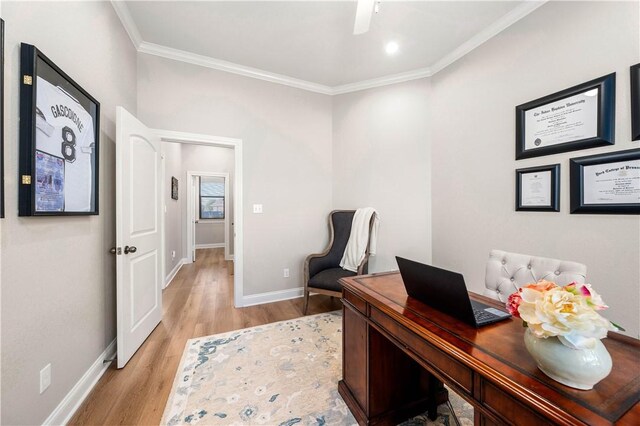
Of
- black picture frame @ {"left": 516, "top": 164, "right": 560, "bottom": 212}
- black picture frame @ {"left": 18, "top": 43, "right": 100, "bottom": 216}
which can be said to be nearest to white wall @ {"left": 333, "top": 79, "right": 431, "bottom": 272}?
black picture frame @ {"left": 516, "top": 164, "right": 560, "bottom": 212}

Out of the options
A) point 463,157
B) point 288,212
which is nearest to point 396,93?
point 463,157

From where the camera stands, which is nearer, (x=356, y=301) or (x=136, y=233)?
(x=356, y=301)

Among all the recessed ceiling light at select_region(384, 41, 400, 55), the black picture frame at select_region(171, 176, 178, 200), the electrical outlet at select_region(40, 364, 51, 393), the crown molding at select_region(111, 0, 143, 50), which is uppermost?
the recessed ceiling light at select_region(384, 41, 400, 55)

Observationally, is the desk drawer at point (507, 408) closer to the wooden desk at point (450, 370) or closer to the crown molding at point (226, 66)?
the wooden desk at point (450, 370)

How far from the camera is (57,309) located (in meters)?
1.33

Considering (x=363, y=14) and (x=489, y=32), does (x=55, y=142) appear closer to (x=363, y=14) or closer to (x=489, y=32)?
(x=363, y=14)

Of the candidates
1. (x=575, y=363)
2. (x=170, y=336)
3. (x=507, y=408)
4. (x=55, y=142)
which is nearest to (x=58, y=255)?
(x=55, y=142)

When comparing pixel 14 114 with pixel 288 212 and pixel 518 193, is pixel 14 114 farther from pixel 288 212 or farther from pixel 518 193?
pixel 518 193

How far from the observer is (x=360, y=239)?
9.43 ft

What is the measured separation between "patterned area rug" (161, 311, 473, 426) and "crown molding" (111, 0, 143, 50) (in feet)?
9.48

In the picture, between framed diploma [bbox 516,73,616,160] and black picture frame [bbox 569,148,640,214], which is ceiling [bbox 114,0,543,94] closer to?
framed diploma [bbox 516,73,616,160]

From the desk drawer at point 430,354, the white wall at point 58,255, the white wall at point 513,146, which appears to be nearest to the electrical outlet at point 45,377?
the white wall at point 58,255

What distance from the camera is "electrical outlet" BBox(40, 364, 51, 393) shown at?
47.9 inches

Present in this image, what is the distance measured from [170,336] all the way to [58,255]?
1309 millimetres
